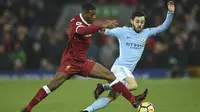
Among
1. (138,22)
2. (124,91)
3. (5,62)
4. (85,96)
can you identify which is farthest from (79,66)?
(5,62)

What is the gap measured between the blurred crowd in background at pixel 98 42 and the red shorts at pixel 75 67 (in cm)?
984

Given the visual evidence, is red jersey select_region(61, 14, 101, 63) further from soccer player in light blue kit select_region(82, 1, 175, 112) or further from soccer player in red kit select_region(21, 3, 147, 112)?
soccer player in light blue kit select_region(82, 1, 175, 112)

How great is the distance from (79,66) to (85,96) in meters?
4.57

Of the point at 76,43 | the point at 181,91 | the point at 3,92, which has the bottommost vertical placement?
the point at 181,91

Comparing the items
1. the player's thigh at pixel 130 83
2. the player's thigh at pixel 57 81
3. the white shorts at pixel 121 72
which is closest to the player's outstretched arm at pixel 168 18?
the white shorts at pixel 121 72

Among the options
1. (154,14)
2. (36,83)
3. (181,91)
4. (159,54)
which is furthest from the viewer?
(154,14)

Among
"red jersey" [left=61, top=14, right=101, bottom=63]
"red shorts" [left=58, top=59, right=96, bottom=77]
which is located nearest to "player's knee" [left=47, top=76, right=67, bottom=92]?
"red shorts" [left=58, top=59, right=96, bottom=77]

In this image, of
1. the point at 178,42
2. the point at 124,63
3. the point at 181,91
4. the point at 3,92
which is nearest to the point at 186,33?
the point at 178,42

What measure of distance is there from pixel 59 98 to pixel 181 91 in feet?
→ 11.0

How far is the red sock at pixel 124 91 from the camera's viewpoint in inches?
395

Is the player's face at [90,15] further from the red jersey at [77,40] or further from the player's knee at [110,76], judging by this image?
the player's knee at [110,76]

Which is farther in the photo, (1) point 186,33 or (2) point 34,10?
(2) point 34,10

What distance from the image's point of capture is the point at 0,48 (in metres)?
20.6

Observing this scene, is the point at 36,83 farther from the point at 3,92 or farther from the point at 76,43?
the point at 76,43
